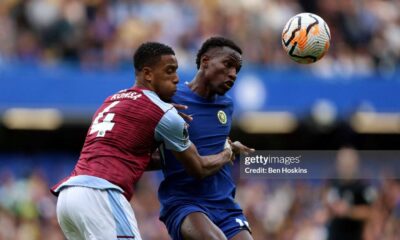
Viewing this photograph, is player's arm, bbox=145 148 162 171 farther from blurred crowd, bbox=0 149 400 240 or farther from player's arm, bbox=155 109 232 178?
blurred crowd, bbox=0 149 400 240

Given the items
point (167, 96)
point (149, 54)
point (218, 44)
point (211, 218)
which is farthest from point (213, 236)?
point (218, 44)

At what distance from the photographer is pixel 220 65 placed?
32.4ft

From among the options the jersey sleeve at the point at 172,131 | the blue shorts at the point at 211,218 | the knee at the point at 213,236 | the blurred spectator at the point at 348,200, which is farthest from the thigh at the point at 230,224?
the blurred spectator at the point at 348,200

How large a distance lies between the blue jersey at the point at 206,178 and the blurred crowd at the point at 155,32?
7.56 metres

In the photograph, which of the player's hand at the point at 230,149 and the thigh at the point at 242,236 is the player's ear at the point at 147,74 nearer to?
the player's hand at the point at 230,149

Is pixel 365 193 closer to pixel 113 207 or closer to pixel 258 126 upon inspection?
pixel 258 126

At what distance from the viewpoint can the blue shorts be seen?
9.62 metres

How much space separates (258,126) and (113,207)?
913 cm

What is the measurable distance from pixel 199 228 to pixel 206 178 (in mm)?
547

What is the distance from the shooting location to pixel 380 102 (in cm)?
1722

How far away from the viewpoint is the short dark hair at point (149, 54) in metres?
9.07

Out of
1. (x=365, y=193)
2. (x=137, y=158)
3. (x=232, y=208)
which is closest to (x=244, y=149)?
(x=232, y=208)

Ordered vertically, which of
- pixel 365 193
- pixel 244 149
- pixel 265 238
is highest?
pixel 244 149

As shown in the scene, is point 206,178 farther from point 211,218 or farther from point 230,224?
point 230,224
